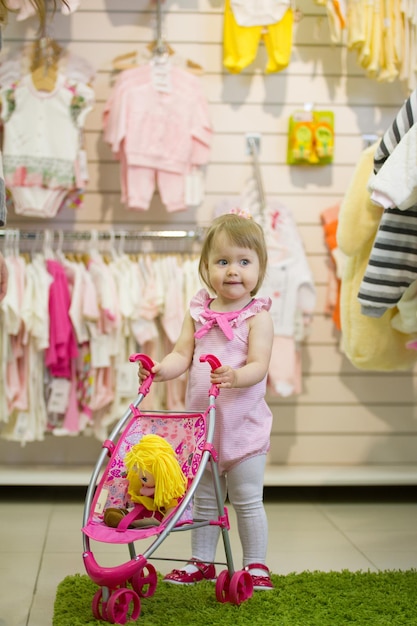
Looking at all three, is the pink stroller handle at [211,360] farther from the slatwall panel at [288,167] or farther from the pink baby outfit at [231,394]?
the slatwall panel at [288,167]

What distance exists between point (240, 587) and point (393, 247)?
110 centimetres

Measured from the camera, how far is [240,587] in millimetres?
2383

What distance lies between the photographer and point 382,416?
4.41m

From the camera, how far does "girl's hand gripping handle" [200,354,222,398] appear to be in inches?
91.2

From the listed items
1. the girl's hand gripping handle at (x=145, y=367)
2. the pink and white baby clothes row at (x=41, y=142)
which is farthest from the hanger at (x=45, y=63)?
the girl's hand gripping handle at (x=145, y=367)

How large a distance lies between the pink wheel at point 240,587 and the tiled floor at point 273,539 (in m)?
0.49

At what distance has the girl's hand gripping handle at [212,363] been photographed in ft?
7.60

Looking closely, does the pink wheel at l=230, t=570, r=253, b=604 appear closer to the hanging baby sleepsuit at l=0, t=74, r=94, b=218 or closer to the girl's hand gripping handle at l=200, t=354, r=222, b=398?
the girl's hand gripping handle at l=200, t=354, r=222, b=398

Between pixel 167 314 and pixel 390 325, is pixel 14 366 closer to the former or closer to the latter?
pixel 167 314

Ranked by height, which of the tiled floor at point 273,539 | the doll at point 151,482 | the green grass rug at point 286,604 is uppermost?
the doll at point 151,482

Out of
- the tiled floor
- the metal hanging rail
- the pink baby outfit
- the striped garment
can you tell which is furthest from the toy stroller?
the metal hanging rail

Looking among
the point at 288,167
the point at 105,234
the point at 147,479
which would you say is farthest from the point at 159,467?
the point at 288,167

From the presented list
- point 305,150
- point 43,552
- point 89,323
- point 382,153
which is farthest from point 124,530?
point 305,150

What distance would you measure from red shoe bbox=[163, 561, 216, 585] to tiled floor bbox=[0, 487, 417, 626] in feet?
1.11
